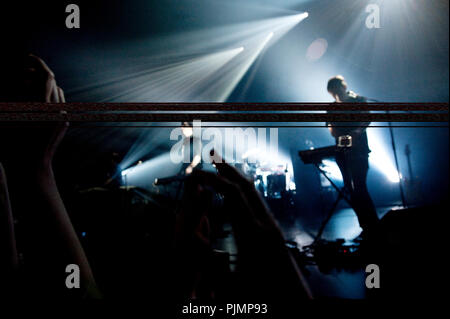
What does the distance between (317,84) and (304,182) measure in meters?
2.86

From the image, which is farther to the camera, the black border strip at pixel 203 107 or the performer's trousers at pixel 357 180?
the performer's trousers at pixel 357 180

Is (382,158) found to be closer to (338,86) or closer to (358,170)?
(338,86)

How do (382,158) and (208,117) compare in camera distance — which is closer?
(208,117)

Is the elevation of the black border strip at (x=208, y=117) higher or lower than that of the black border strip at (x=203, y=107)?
lower

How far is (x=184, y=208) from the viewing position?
1.53ft

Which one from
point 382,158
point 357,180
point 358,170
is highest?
point 382,158

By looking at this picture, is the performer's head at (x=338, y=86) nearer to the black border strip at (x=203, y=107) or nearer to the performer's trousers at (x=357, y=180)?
the performer's trousers at (x=357, y=180)

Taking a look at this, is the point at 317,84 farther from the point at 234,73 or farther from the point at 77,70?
the point at 77,70

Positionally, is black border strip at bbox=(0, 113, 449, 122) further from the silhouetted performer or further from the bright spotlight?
the bright spotlight

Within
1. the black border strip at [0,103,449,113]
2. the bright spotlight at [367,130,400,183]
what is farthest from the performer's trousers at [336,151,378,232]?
the bright spotlight at [367,130,400,183]

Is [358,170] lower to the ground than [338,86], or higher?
lower

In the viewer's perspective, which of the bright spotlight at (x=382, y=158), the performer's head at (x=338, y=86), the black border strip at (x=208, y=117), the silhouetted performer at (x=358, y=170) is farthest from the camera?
the bright spotlight at (x=382, y=158)

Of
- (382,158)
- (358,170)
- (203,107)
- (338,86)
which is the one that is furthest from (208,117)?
(382,158)

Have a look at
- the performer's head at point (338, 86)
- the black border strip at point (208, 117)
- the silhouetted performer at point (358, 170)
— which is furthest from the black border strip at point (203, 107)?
the performer's head at point (338, 86)
